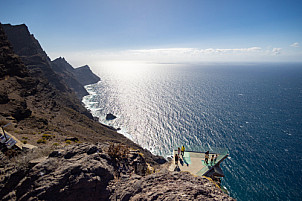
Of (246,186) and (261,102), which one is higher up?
(261,102)

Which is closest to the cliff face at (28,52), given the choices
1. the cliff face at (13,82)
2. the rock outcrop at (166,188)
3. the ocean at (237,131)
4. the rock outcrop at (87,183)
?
the ocean at (237,131)

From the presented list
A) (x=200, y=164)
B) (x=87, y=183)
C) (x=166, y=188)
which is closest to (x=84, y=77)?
(x=200, y=164)

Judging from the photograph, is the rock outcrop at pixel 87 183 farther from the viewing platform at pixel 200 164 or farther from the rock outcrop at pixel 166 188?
the viewing platform at pixel 200 164

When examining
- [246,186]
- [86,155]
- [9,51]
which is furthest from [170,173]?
[9,51]

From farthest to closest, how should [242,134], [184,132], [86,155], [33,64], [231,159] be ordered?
[33,64] → [184,132] → [242,134] → [231,159] → [86,155]

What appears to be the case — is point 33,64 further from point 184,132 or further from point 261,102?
point 261,102

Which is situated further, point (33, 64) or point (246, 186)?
point (33, 64)

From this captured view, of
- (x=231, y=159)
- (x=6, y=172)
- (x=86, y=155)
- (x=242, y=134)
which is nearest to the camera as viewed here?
(x=6, y=172)

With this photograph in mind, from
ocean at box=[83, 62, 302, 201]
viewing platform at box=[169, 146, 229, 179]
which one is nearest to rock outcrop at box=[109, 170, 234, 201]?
viewing platform at box=[169, 146, 229, 179]
